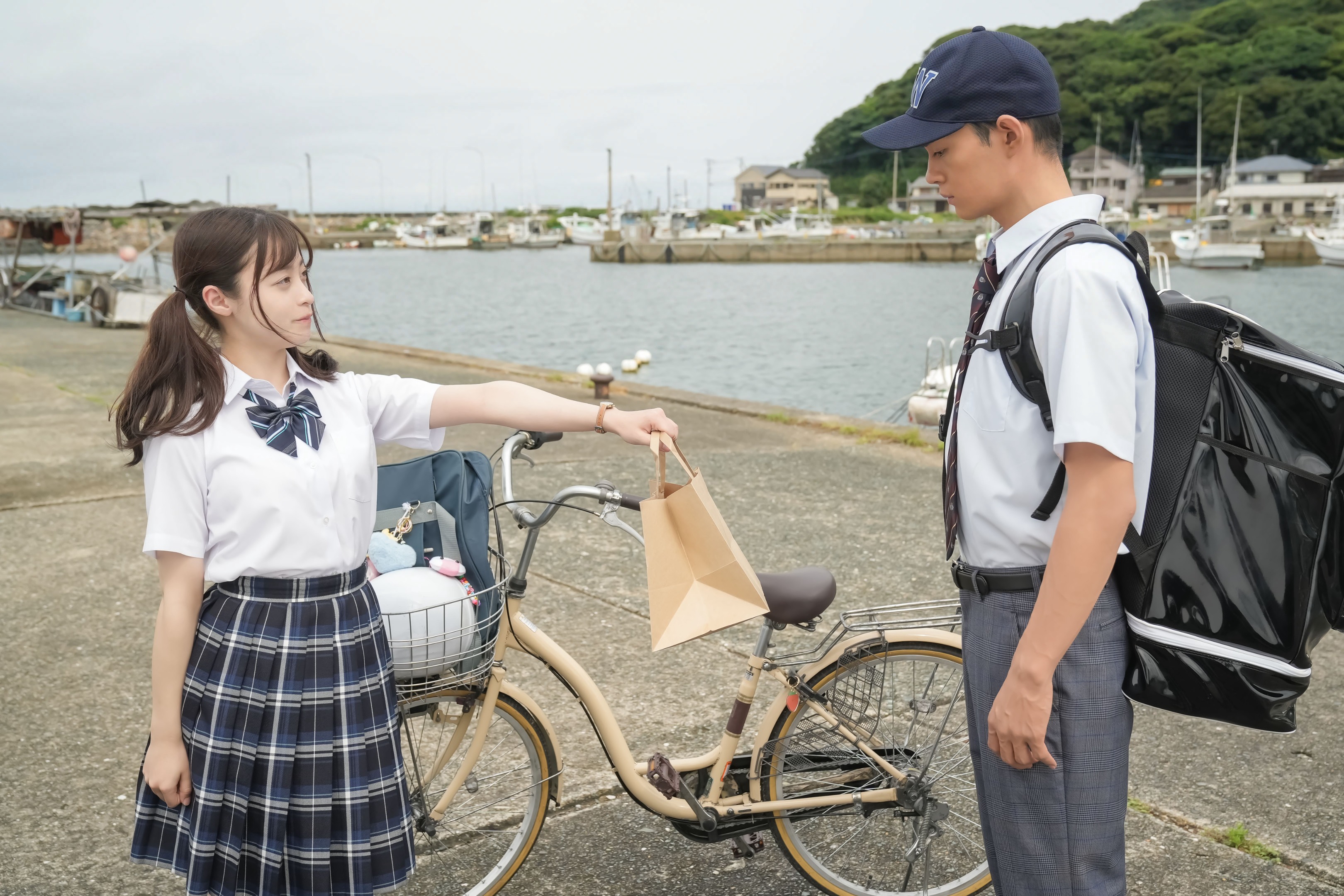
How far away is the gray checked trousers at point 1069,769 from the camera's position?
5.70 feet

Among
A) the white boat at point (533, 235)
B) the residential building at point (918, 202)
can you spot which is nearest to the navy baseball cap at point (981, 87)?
the white boat at point (533, 235)

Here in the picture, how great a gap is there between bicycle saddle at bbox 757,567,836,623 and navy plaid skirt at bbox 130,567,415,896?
0.82 meters

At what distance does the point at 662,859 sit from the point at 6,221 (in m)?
23.3

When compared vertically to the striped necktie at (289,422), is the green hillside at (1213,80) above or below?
above

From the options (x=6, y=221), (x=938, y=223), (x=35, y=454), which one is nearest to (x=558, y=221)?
(x=938, y=223)

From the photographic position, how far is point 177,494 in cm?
184

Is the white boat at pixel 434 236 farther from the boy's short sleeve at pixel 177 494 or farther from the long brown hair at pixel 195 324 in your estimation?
the boy's short sleeve at pixel 177 494

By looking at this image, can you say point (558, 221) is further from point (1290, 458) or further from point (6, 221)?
point (1290, 458)

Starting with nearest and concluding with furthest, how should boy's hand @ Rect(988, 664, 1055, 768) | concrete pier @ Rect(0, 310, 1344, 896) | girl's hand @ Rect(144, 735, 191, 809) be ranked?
boy's hand @ Rect(988, 664, 1055, 768) → girl's hand @ Rect(144, 735, 191, 809) → concrete pier @ Rect(0, 310, 1344, 896)

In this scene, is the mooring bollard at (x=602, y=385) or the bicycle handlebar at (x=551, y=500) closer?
the bicycle handlebar at (x=551, y=500)

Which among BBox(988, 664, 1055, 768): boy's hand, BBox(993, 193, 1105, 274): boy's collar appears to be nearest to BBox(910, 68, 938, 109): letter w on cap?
BBox(993, 193, 1105, 274): boy's collar

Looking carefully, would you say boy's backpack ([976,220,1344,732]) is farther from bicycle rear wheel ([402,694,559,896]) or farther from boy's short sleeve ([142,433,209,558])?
bicycle rear wheel ([402,694,559,896])

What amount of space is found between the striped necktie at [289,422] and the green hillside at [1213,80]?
332 feet

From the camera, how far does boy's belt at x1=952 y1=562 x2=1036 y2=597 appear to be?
174cm
